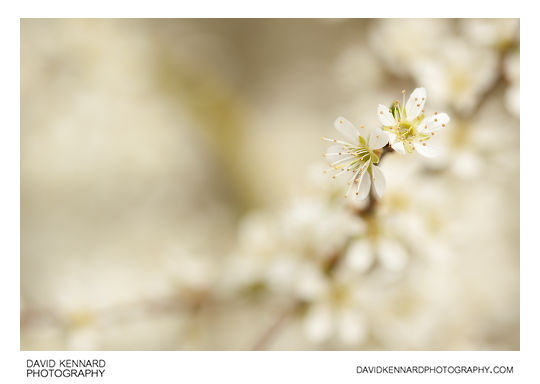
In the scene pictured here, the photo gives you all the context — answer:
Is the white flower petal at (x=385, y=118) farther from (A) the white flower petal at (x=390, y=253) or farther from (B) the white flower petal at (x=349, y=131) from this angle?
(A) the white flower petal at (x=390, y=253)

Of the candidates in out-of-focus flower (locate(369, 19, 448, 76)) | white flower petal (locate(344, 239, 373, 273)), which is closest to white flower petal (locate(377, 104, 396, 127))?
white flower petal (locate(344, 239, 373, 273))

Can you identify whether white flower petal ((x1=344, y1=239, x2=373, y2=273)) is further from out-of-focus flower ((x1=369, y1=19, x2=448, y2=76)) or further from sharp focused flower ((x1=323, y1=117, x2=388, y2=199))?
out-of-focus flower ((x1=369, y1=19, x2=448, y2=76))

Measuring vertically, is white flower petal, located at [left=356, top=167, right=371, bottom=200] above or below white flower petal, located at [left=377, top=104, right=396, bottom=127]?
below

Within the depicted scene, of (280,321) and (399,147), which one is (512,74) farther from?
(280,321)
